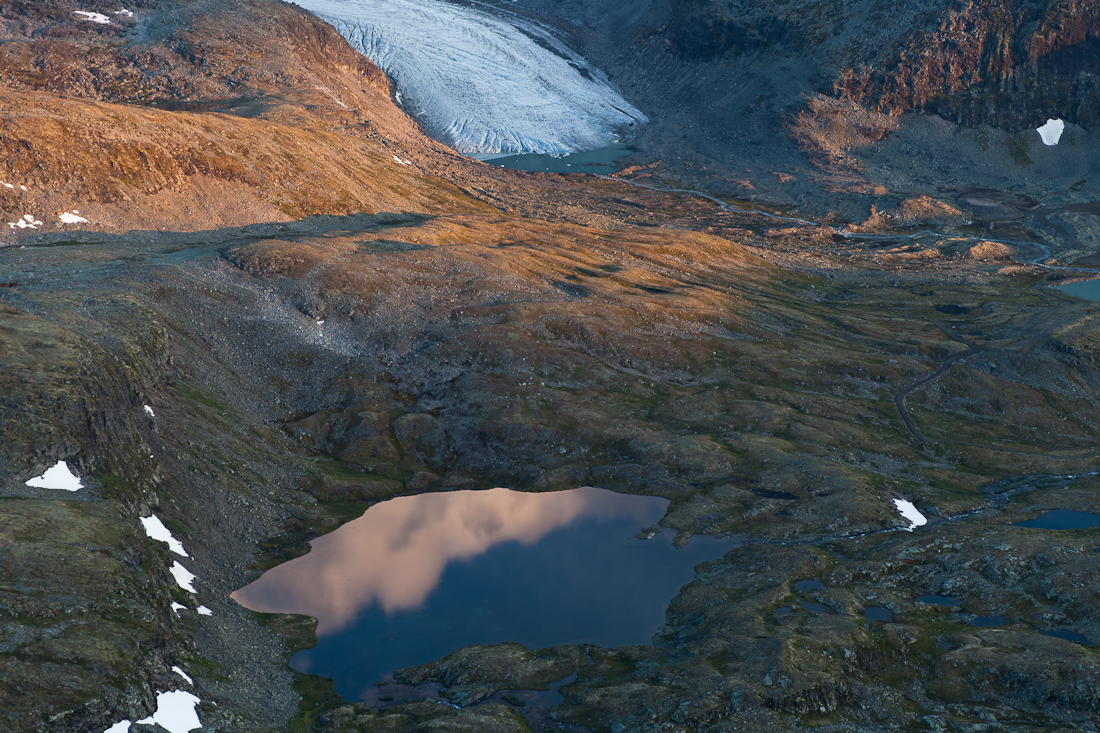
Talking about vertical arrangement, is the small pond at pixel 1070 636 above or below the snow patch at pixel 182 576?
above

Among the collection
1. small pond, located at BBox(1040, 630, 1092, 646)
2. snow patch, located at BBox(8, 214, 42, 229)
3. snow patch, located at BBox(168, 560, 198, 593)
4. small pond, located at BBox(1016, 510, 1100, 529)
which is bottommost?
snow patch, located at BBox(168, 560, 198, 593)

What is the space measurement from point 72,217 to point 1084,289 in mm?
221296

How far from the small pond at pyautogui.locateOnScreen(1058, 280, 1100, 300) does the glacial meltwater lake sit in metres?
153

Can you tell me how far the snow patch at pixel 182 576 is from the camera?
61.9 metres

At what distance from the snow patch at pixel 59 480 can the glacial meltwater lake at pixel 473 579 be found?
56.9 ft

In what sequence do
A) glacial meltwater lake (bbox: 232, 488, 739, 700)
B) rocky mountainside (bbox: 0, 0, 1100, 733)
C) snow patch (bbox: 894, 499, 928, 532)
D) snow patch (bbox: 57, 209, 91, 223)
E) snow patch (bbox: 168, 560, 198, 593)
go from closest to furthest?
1. rocky mountainside (bbox: 0, 0, 1100, 733)
2. snow patch (bbox: 168, 560, 198, 593)
3. glacial meltwater lake (bbox: 232, 488, 739, 700)
4. snow patch (bbox: 894, 499, 928, 532)
5. snow patch (bbox: 57, 209, 91, 223)

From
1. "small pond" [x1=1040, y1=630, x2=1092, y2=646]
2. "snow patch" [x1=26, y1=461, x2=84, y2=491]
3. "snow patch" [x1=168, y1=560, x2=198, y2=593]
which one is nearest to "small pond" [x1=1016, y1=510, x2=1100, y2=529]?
"small pond" [x1=1040, y1=630, x2=1092, y2=646]

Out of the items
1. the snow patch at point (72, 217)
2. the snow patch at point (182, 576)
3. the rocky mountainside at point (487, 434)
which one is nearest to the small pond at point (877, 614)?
the rocky mountainside at point (487, 434)

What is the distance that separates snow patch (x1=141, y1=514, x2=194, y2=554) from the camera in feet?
210

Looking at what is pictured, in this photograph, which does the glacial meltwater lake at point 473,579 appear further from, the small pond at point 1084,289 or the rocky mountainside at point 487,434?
the small pond at point 1084,289

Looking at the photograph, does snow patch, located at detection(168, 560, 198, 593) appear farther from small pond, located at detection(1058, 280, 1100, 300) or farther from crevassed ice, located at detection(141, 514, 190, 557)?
small pond, located at detection(1058, 280, 1100, 300)

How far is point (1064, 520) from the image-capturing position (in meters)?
91.1

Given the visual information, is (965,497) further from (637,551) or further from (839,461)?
(637,551)

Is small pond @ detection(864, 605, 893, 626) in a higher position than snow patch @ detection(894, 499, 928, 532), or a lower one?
lower
